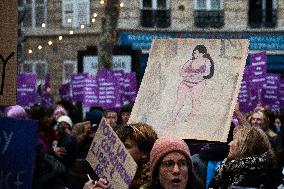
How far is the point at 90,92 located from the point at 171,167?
36.4ft

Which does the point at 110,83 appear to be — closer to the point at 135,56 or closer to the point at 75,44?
the point at 135,56

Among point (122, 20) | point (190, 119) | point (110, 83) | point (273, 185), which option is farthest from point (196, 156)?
point (122, 20)

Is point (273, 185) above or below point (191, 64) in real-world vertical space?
below

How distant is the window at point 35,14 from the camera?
2836cm

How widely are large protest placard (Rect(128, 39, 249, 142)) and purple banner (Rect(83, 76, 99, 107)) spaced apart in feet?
28.9

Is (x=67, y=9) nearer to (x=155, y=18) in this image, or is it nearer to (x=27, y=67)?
(x=27, y=67)

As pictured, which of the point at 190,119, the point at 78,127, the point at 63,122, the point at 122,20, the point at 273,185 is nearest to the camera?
the point at 273,185

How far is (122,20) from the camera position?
28078 mm

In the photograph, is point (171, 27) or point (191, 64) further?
point (171, 27)

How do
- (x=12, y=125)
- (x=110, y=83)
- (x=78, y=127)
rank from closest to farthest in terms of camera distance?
(x=12, y=125) < (x=78, y=127) < (x=110, y=83)

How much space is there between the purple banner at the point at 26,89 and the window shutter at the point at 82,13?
1115 cm

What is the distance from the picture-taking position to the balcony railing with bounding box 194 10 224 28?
28.4m

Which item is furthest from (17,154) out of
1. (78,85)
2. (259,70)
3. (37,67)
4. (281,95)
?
(37,67)

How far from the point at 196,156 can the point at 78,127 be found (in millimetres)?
2343
